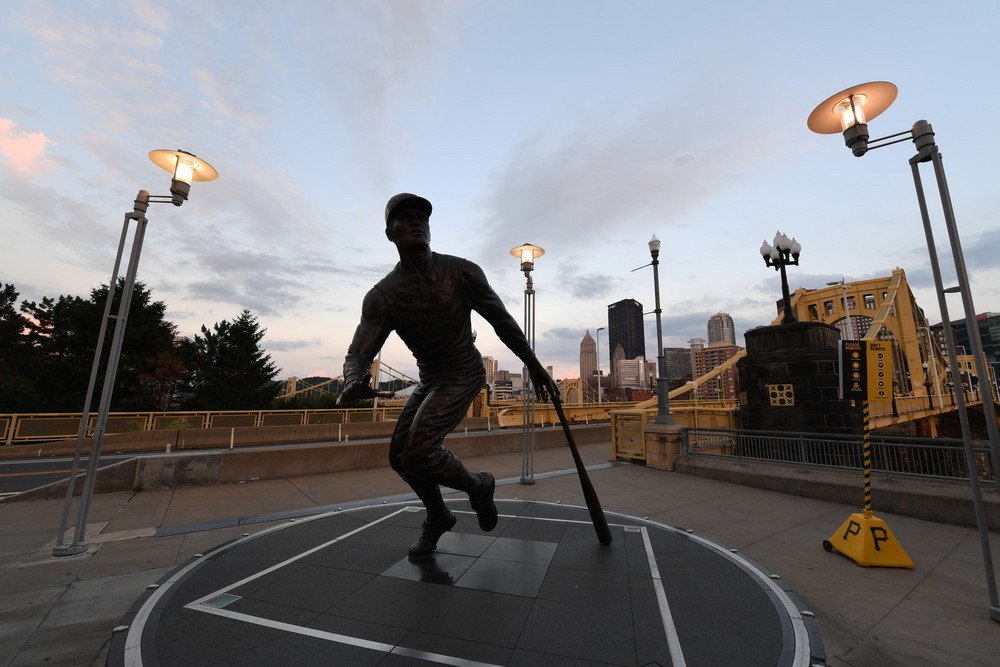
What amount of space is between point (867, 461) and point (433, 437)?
5.15m

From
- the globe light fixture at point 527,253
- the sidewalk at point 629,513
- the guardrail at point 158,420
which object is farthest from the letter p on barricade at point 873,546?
the guardrail at point 158,420

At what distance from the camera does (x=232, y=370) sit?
88.9ft

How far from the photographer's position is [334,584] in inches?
136

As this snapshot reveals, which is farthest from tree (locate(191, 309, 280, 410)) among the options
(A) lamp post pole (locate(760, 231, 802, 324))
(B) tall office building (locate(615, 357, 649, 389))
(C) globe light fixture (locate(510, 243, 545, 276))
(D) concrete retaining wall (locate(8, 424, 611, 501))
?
(B) tall office building (locate(615, 357, 649, 389))

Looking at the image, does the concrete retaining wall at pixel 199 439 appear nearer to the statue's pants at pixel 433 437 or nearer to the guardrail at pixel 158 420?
the guardrail at pixel 158 420

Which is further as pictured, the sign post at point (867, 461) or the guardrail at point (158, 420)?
the guardrail at point (158, 420)

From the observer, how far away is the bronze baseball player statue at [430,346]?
11.8 ft

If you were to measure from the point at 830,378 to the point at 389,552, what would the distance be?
1264cm

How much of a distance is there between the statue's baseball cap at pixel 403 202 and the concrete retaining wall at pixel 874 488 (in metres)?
8.25

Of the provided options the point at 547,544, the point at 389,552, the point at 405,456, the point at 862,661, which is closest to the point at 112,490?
the point at 389,552

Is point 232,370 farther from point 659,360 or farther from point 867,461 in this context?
point 867,461

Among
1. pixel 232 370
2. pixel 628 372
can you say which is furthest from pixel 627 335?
pixel 232 370

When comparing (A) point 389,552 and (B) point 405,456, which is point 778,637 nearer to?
(B) point 405,456

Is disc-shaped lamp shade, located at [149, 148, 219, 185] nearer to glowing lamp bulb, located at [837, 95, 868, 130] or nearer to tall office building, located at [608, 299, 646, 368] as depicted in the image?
glowing lamp bulb, located at [837, 95, 868, 130]
